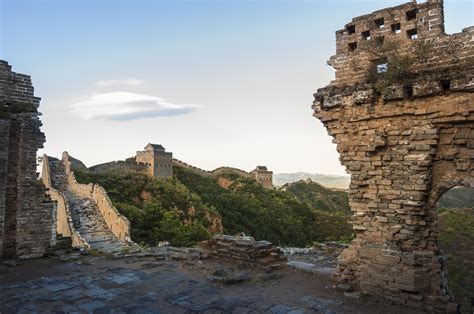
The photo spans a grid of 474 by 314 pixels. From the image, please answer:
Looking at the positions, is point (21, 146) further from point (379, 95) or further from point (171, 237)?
point (171, 237)

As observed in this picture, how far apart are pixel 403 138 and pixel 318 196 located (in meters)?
52.3

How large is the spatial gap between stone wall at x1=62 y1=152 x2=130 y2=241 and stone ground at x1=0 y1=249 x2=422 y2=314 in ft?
23.4

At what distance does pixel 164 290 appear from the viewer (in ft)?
25.9

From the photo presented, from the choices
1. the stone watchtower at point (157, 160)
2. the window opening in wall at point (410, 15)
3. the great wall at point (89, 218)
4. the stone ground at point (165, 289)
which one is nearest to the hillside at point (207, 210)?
the great wall at point (89, 218)

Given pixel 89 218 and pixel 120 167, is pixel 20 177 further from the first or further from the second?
pixel 120 167

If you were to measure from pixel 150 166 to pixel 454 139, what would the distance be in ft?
105

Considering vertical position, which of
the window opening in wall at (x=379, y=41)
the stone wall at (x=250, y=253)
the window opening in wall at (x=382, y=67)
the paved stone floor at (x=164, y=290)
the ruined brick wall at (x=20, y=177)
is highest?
the window opening in wall at (x=379, y=41)

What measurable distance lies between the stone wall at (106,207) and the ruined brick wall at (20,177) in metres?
6.13

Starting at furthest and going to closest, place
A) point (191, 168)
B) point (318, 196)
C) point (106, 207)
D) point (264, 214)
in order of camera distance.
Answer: point (318, 196) → point (191, 168) → point (264, 214) → point (106, 207)

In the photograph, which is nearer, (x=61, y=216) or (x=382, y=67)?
(x=382, y=67)

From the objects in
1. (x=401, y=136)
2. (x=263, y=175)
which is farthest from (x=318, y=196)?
(x=401, y=136)

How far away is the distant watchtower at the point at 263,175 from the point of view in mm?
49031

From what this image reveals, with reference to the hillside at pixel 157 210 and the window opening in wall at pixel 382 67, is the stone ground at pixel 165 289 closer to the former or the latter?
the window opening in wall at pixel 382 67

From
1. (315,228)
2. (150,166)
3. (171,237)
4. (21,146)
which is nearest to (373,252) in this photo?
(21,146)
